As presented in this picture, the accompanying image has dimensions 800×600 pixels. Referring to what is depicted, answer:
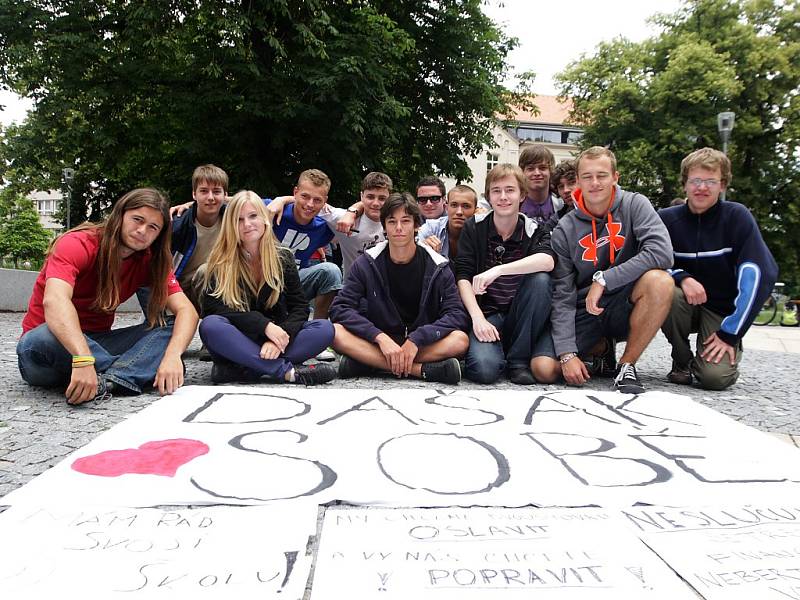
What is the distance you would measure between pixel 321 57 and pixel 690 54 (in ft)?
50.8

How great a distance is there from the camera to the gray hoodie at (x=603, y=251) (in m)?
3.48

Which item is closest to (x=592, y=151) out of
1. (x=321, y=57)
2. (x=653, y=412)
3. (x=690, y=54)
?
(x=653, y=412)

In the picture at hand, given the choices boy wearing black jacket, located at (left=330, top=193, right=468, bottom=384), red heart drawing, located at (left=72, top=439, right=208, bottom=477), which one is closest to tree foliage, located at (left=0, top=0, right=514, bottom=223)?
boy wearing black jacket, located at (left=330, top=193, right=468, bottom=384)

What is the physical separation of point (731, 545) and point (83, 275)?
2972 millimetres

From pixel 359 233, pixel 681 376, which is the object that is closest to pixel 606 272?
pixel 681 376

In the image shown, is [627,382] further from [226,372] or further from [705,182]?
[226,372]

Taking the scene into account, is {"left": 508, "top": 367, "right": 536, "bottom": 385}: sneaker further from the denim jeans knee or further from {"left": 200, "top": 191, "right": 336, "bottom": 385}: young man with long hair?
the denim jeans knee

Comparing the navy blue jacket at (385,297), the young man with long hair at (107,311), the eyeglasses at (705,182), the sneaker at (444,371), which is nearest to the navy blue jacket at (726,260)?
the eyeglasses at (705,182)

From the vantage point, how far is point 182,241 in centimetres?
416

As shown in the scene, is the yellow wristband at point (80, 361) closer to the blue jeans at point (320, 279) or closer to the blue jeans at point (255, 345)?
the blue jeans at point (255, 345)

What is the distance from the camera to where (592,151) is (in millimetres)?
3623

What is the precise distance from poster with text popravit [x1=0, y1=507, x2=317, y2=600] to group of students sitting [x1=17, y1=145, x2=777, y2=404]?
163 cm

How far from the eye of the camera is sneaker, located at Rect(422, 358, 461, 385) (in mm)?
3480

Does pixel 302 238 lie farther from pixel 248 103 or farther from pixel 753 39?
pixel 753 39
